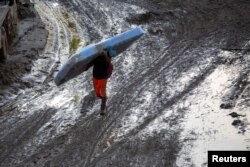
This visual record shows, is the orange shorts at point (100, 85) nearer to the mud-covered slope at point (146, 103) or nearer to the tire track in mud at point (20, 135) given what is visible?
the mud-covered slope at point (146, 103)

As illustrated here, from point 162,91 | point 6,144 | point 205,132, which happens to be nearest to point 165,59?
point 162,91

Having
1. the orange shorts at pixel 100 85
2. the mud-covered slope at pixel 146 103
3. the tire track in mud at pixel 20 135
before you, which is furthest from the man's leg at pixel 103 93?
the tire track in mud at pixel 20 135

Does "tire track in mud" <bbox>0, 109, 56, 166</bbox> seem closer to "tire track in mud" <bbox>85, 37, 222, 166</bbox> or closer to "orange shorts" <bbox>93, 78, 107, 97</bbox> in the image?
"orange shorts" <bbox>93, 78, 107, 97</bbox>

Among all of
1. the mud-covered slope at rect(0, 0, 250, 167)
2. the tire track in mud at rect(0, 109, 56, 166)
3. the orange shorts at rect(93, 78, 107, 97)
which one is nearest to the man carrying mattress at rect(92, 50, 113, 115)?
the orange shorts at rect(93, 78, 107, 97)

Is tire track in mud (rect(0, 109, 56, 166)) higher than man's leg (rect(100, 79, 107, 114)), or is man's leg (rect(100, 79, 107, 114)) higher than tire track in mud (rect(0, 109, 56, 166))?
man's leg (rect(100, 79, 107, 114))

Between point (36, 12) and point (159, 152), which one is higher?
point (36, 12)

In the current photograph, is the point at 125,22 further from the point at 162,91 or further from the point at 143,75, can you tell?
the point at 162,91

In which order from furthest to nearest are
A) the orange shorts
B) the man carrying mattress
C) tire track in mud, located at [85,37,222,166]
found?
1. the orange shorts
2. the man carrying mattress
3. tire track in mud, located at [85,37,222,166]

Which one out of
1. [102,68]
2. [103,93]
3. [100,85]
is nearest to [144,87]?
[103,93]
